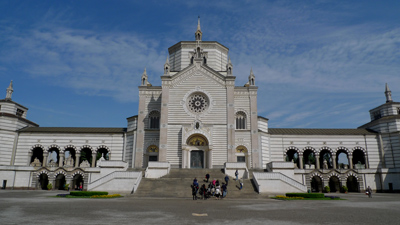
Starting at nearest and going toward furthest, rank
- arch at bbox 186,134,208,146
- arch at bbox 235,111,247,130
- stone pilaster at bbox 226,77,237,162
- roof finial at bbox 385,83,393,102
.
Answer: stone pilaster at bbox 226,77,237,162
arch at bbox 186,134,208,146
arch at bbox 235,111,247,130
roof finial at bbox 385,83,393,102

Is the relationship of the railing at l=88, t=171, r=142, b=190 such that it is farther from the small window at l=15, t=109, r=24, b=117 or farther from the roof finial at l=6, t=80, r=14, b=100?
the roof finial at l=6, t=80, r=14, b=100

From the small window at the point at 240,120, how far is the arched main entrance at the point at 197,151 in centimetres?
564

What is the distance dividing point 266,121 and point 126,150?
2192 centimetres

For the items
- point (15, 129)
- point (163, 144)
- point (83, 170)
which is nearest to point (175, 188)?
point (163, 144)

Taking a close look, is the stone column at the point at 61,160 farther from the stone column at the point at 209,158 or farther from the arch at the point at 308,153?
the arch at the point at 308,153

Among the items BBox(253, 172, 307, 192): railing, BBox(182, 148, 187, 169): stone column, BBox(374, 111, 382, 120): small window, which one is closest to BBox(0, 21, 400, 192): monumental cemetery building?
BBox(182, 148, 187, 169): stone column

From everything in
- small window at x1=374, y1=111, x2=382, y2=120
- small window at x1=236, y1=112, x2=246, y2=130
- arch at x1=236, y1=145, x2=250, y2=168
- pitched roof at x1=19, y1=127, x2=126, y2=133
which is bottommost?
arch at x1=236, y1=145, x2=250, y2=168

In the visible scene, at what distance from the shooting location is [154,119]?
4272 centimetres

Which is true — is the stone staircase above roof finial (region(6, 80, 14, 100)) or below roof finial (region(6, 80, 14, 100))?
below

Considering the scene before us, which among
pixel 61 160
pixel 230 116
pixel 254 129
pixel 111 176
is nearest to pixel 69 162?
pixel 61 160

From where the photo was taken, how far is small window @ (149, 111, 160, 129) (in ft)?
139

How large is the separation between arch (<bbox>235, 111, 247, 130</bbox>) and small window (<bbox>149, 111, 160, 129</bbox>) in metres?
11.6

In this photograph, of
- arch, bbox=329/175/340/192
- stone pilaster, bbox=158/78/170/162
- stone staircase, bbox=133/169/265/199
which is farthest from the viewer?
arch, bbox=329/175/340/192

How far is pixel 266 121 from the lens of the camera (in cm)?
4475
